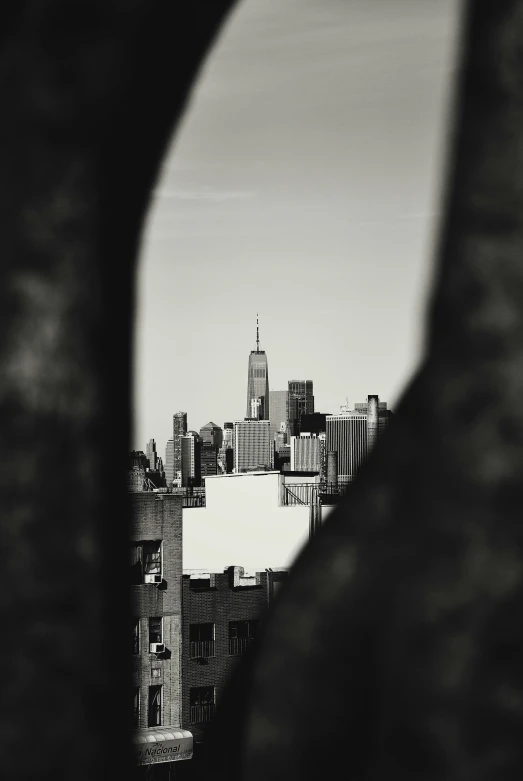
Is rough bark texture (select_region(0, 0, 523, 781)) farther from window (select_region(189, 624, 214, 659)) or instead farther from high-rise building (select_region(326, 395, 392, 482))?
high-rise building (select_region(326, 395, 392, 482))

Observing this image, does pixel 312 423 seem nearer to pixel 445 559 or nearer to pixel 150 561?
pixel 150 561

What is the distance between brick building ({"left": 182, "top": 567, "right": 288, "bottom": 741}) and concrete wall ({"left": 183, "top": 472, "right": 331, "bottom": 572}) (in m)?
3.98

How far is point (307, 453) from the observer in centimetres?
9425

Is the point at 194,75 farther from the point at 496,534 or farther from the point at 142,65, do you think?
the point at 496,534

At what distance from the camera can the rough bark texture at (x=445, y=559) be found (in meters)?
0.89

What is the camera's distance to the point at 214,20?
1.26 meters

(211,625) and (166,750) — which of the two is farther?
(211,625)

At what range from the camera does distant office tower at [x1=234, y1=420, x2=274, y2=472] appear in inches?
4422

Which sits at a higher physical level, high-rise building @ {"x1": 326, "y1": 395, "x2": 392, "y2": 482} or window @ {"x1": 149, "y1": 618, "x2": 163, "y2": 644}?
high-rise building @ {"x1": 326, "y1": 395, "x2": 392, "y2": 482}

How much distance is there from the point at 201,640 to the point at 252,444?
7658 centimetres

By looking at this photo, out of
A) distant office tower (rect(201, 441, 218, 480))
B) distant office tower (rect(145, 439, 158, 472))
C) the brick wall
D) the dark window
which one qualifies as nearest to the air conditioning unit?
the brick wall

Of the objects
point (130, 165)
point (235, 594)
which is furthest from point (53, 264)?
point (235, 594)

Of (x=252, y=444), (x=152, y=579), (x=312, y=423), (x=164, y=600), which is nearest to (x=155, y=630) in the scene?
(x=164, y=600)

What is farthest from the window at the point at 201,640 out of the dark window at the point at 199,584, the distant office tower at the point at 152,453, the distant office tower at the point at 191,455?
the distant office tower at the point at 152,453
